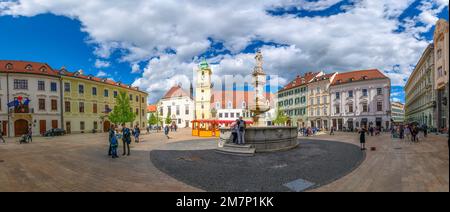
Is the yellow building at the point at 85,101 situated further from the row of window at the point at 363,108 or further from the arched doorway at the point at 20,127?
the row of window at the point at 363,108

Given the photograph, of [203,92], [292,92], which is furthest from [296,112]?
[203,92]

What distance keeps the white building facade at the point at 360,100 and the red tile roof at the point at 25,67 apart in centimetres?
5233

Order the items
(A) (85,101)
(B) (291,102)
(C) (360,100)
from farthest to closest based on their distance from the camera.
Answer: (B) (291,102), (C) (360,100), (A) (85,101)

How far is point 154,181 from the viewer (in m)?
5.85

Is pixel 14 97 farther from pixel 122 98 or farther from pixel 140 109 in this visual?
pixel 140 109

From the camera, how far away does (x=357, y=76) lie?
4225 cm

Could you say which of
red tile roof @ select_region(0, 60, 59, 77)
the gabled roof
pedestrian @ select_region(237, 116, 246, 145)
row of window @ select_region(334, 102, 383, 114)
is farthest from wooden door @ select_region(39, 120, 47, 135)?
row of window @ select_region(334, 102, 383, 114)

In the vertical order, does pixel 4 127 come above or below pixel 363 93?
below

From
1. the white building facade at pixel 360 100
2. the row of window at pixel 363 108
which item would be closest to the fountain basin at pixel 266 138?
the white building facade at pixel 360 100

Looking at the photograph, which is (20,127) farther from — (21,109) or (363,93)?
(363,93)

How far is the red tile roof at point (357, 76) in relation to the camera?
39934 mm

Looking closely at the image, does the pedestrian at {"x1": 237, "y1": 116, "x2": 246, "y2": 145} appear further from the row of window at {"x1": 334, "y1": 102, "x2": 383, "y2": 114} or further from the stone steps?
the row of window at {"x1": 334, "y1": 102, "x2": 383, "y2": 114}

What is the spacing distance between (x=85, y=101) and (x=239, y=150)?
36852 mm
